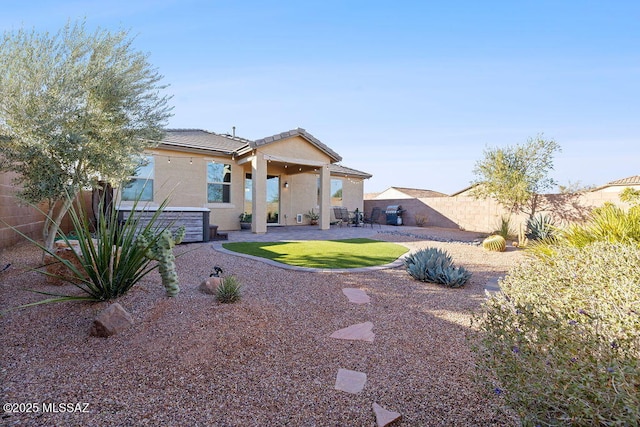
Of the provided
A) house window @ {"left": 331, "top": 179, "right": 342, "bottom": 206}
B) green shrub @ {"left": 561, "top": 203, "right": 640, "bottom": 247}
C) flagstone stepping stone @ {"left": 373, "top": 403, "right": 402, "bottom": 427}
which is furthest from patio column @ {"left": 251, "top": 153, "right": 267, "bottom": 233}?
flagstone stepping stone @ {"left": 373, "top": 403, "right": 402, "bottom": 427}

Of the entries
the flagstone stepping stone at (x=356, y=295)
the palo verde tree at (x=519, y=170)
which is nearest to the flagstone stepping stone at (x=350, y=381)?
the flagstone stepping stone at (x=356, y=295)

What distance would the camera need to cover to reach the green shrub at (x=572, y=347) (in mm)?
1386

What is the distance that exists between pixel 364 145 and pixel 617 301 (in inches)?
606

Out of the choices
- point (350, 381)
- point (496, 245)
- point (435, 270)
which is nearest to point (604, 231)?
point (435, 270)

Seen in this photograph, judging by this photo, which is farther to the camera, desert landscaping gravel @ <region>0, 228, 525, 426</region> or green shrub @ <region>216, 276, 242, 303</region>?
green shrub @ <region>216, 276, 242, 303</region>

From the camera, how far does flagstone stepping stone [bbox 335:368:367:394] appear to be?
2.42 metres

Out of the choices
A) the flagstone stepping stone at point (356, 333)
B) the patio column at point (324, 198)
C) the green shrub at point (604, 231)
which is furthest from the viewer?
the patio column at point (324, 198)

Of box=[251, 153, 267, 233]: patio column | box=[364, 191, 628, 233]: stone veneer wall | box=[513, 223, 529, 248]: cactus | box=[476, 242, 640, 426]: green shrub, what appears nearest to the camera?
box=[476, 242, 640, 426]: green shrub

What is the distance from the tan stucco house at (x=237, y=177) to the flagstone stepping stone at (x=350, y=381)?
25.9ft

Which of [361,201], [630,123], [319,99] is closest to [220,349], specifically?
[319,99]

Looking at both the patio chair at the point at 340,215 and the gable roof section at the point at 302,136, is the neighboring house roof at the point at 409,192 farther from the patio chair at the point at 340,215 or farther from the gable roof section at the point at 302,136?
the gable roof section at the point at 302,136

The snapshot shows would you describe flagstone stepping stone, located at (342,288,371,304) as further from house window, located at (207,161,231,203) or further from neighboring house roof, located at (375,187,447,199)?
neighboring house roof, located at (375,187,447,199)

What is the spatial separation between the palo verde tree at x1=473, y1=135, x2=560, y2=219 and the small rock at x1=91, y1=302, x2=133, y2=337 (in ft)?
43.5

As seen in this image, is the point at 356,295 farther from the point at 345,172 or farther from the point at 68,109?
the point at 345,172
